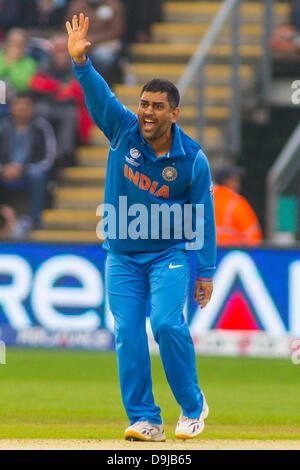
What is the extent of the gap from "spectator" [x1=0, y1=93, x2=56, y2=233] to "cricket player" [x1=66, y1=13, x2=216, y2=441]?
8.34 metres

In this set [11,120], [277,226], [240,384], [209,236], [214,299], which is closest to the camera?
Result: [209,236]

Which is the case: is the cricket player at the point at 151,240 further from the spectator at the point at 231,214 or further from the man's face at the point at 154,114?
the spectator at the point at 231,214

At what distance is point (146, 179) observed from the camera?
733 cm

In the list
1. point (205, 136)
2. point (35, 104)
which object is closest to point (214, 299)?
point (205, 136)

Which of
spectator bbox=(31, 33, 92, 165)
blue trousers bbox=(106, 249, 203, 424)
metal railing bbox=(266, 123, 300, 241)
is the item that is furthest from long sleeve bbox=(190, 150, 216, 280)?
spectator bbox=(31, 33, 92, 165)

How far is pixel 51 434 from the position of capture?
7.84 meters

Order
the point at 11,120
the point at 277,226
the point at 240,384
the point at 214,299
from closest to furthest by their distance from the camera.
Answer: the point at 240,384 → the point at 214,299 → the point at 277,226 → the point at 11,120

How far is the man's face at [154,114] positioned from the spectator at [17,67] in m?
9.63

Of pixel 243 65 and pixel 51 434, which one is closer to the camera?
pixel 51 434

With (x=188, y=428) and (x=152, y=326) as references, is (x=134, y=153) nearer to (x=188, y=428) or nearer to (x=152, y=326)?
(x=152, y=326)

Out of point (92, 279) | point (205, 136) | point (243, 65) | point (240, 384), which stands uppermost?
point (243, 65)

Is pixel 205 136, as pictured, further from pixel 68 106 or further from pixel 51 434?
pixel 51 434

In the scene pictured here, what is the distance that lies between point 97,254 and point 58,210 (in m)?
3.10

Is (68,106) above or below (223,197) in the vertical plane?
above
